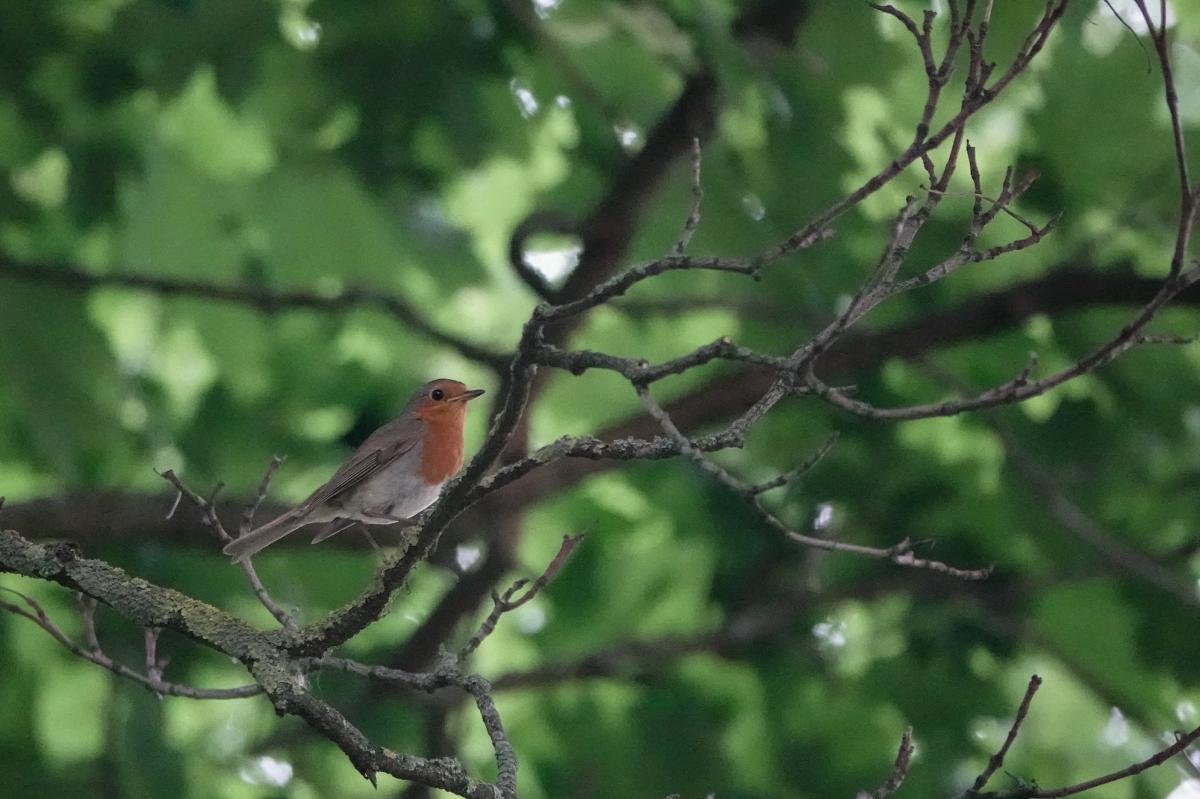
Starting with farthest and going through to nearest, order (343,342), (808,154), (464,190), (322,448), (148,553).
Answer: (464,190) < (343,342) < (322,448) < (148,553) < (808,154)

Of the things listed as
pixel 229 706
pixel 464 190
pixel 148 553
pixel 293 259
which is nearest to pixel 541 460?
pixel 148 553

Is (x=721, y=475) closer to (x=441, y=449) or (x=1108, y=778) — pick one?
(x=1108, y=778)

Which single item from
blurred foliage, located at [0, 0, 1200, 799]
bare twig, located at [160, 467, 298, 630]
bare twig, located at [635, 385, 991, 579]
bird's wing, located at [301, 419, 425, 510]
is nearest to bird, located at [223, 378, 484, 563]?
bird's wing, located at [301, 419, 425, 510]

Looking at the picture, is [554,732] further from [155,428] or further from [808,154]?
[808,154]

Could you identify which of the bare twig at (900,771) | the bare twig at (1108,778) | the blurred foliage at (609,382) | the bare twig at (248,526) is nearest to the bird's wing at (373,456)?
the blurred foliage at (609,382)

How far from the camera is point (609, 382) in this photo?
26.5 ft

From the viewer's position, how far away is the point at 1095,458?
7.03 meters

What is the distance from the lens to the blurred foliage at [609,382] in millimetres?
6375

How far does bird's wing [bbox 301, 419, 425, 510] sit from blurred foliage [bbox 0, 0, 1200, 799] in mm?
795

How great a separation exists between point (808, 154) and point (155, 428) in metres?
3.52

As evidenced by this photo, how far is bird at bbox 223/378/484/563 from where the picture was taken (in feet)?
18.7

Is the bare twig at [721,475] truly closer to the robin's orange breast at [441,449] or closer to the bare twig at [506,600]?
the bare twig at [506,600]

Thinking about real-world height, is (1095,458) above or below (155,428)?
below

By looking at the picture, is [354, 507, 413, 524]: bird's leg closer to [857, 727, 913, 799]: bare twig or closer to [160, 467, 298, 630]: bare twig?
[160, 467, 298, 630]: bare twig
